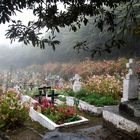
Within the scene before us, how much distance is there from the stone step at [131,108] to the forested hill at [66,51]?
290 inches

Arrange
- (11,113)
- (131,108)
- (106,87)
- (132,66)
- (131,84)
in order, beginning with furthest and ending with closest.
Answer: (106,87) → (132,66) → (131,84) → (11,113) → (131,108)

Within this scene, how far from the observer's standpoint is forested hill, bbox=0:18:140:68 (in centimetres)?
2215

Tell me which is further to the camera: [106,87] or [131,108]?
[106,87]

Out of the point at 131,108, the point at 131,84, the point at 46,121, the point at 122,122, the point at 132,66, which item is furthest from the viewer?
the point at 132,66

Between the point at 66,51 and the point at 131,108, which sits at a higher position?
the point at 66,51

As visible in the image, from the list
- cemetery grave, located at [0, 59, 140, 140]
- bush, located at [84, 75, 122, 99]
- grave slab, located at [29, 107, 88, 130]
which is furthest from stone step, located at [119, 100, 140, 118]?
bush, located at [84, 75, 122, 99]

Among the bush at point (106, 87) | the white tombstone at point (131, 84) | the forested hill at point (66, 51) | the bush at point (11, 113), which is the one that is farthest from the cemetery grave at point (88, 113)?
the forested hill at point (66, 51)

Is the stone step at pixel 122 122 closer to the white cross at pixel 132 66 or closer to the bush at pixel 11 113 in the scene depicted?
the bush at pixel 11 113

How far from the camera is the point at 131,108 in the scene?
23.5 feet

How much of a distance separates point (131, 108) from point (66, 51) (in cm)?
2151

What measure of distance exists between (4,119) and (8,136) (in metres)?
0.63

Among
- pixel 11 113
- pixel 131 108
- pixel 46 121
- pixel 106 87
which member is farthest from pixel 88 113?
pixel 131 108

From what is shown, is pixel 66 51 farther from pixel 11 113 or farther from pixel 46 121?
pixel 11 113

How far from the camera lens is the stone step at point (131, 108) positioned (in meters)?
6.99
